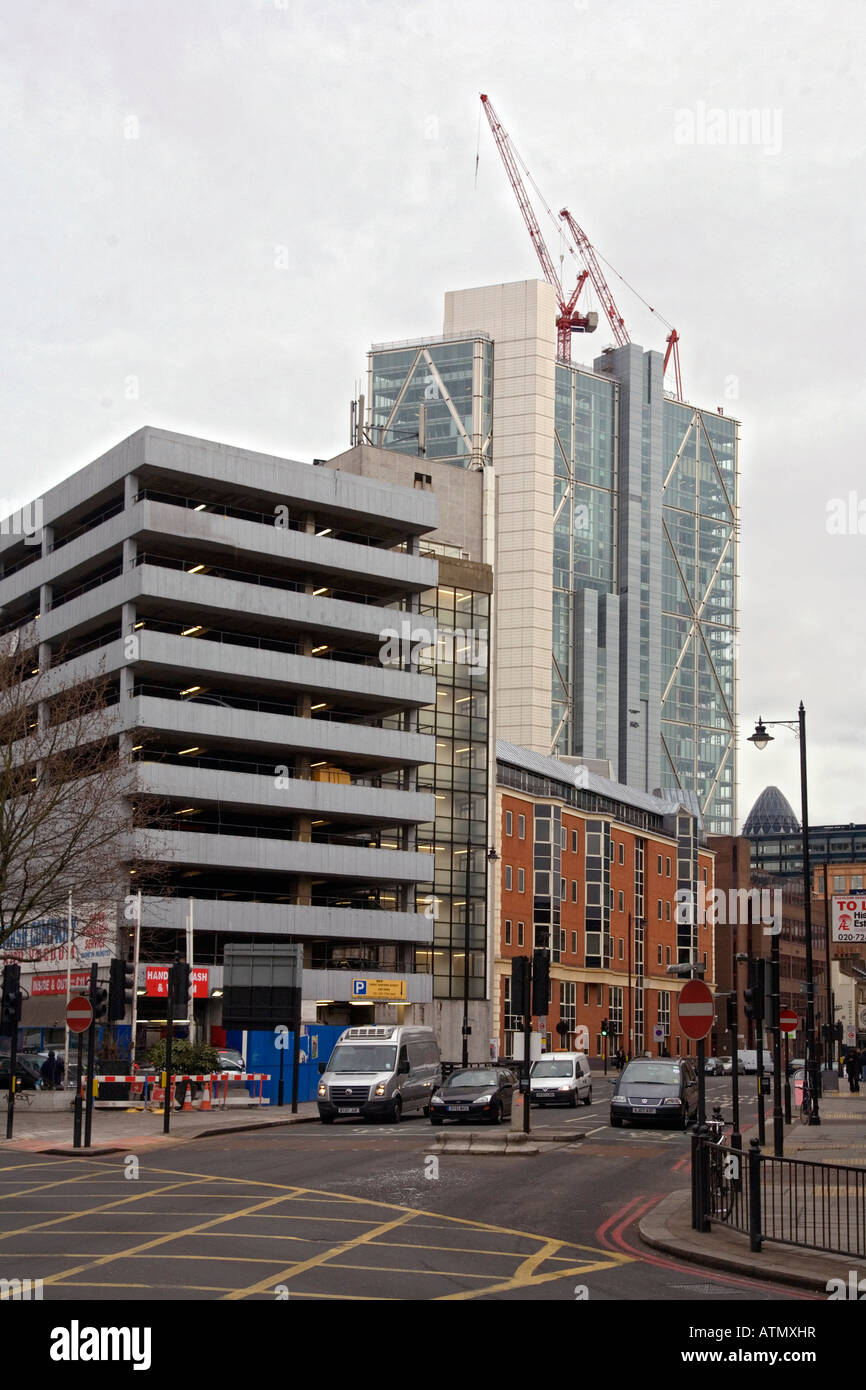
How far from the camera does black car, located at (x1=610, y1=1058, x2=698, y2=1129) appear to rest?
36531mm

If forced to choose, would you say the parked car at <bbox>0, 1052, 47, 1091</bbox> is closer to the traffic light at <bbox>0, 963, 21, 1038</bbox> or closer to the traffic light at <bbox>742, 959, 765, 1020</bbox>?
the traffic light at <bbox>0, 963, 21, 1038</bbox>

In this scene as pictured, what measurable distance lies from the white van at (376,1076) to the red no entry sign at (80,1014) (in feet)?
32.3

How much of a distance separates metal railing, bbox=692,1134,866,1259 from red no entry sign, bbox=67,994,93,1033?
602 inches

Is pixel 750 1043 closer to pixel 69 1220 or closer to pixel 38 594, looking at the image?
pixel 38 594

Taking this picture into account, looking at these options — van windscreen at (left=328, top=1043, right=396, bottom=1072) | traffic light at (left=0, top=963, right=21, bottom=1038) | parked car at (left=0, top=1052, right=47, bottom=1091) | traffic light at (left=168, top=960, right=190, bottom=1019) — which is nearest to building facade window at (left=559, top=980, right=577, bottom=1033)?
parked car at (left=0, top=1052, right=47, bottom=1091)

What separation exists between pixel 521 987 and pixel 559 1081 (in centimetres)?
1768

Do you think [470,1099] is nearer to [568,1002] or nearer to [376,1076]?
[376,1076]

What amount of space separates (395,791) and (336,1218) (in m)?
55.9

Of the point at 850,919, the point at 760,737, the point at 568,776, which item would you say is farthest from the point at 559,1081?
the point at 568,776

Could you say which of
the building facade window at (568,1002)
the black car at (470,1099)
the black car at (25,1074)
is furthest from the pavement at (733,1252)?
the building facade window at (568,1002)

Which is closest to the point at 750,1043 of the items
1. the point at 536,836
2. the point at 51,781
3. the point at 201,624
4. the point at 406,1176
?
the point at 536,836

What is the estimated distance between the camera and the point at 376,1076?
38719mm

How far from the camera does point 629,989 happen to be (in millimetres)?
109375
